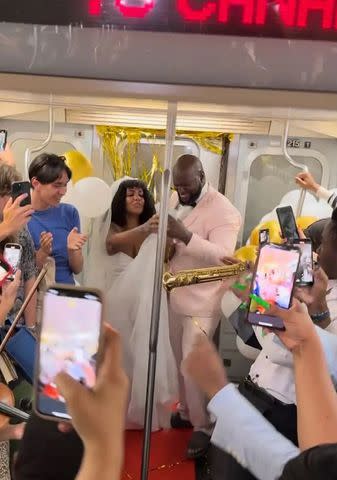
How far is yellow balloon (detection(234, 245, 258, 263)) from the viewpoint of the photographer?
4.63 feet

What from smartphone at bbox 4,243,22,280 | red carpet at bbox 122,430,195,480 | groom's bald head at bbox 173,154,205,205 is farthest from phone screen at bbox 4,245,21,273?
red carpet at bbox 122,430,195,480

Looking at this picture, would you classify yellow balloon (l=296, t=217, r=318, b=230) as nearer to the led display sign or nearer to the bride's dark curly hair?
the bride's dark curly hair

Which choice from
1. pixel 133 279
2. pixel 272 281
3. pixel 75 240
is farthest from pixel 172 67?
pixel 133 279

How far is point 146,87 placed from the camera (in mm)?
917

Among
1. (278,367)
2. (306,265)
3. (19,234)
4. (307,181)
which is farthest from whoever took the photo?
(307,181)

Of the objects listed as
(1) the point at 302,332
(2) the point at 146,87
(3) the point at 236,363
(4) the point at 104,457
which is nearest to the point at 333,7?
(2) the point at 146,87

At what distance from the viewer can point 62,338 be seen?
0.56m

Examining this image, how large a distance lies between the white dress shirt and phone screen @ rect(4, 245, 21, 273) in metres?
0.66

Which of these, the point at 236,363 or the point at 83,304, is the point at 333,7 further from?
the point at 236,363

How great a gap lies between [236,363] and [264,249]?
0.81 meters

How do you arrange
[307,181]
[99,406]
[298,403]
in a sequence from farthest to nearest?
1. [307,181]
2. [298,403]
3. [99,406]

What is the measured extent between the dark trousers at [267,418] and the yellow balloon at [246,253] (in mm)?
391

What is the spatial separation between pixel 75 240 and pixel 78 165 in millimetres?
241

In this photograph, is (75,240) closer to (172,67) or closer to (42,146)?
(42,146)
